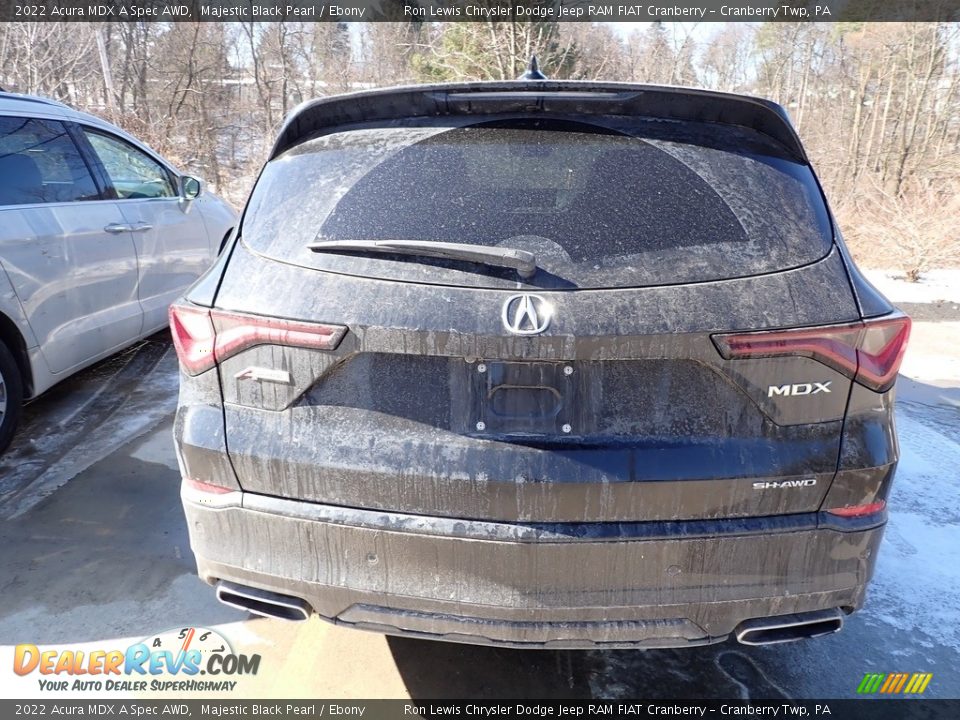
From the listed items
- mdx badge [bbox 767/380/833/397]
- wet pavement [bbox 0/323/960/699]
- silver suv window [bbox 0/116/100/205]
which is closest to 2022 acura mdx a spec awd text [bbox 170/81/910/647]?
mdx badge [bbox 767/380/833/397]

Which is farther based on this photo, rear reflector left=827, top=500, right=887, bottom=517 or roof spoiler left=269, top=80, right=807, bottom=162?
roof spoiler left=269, top=80, right=807, bottom=162

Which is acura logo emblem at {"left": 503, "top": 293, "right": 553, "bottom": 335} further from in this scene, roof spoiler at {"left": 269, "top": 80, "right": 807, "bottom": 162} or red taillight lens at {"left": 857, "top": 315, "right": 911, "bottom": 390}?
red taillight lens at {"left": 857, "top": 315, "right": 911, "bottom": 390}

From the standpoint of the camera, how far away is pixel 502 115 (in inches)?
76.7

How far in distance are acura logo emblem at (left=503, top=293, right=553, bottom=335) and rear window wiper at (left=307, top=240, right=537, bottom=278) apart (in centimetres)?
8

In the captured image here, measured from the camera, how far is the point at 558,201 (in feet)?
5.86

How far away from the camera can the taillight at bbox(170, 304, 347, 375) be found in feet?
5.50

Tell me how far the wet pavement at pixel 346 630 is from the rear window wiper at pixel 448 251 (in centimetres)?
151

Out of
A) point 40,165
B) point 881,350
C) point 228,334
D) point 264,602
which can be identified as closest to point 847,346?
point 881,350

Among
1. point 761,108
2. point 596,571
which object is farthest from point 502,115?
point 596,571

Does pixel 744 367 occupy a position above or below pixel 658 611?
above

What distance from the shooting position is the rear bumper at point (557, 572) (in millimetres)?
1671

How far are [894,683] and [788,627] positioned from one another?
877 mm

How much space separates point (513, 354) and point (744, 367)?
0.59 meters

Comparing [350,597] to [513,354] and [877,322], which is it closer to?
[513,354]
